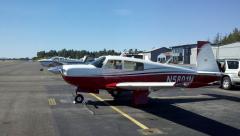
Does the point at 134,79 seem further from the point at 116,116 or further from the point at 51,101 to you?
the point at 51,101

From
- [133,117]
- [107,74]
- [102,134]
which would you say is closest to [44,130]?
[102,134]

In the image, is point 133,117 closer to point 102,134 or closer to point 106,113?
point 106,113

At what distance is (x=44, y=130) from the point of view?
9562 mm

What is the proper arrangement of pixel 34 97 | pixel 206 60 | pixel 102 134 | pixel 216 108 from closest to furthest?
1. pixel 102 134
2. pixel 216 108
3. pixel 206 60
4. pixel 34 97

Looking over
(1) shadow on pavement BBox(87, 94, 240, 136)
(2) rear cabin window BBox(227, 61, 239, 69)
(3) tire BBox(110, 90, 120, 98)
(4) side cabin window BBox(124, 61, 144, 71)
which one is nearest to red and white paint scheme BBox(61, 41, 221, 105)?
(4) side cabin window BBox(124, 61, 144, 71)

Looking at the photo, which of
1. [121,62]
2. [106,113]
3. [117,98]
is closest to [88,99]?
[117,98]

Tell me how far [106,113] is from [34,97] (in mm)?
5664

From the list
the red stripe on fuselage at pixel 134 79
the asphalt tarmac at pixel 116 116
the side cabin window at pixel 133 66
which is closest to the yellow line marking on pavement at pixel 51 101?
the asphalt tarmac at pixel 116 116

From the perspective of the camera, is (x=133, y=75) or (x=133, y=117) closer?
(x=133, y=117)

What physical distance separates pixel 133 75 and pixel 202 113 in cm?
330

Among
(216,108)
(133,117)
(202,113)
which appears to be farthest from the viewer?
(216,108)

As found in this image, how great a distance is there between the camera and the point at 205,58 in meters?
15.5

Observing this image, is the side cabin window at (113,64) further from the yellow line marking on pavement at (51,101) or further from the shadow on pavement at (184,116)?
the yellow line marking on pavement at (51,101)

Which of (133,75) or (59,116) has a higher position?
(133,75)
